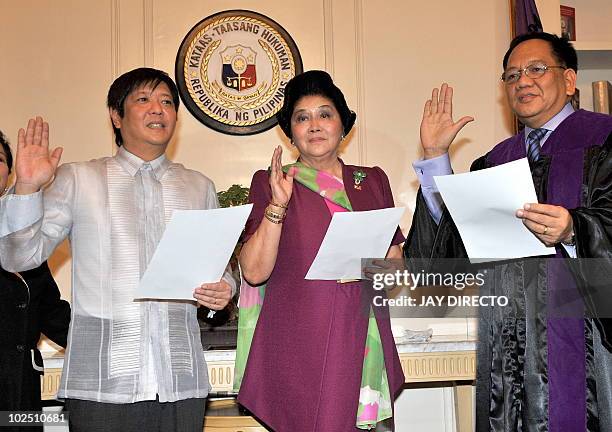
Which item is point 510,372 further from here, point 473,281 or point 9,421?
point 9,421

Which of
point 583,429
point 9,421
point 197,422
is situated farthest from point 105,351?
point 583,429

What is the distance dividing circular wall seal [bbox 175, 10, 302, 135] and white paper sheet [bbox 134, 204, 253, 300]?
5.54ft

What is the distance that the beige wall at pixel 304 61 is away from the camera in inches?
143

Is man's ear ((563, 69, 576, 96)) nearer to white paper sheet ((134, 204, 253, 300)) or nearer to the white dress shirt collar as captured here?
white paper sheet ((134, 204, 253, 300))

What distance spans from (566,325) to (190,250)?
1039mm

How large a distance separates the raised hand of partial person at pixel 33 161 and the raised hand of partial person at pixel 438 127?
1.08 m

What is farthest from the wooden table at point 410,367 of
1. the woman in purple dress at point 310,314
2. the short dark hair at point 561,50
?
the short dark hair at point 561,50

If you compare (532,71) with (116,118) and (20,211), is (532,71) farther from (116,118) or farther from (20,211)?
(20,211)

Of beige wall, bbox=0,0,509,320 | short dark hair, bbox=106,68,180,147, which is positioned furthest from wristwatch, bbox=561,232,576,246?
beige wall, bbox=0,0,509,320

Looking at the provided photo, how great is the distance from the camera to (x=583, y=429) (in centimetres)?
208

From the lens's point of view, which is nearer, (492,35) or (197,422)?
(197,422)

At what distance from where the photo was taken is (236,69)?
3738 mm

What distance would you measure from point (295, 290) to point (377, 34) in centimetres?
195

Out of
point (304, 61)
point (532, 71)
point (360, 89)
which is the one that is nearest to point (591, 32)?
point (360, 89)
